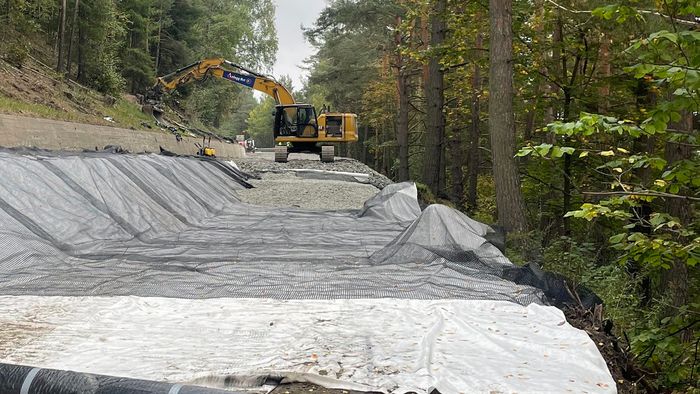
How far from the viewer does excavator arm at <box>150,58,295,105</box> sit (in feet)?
64.8

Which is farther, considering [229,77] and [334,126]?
[334,126]

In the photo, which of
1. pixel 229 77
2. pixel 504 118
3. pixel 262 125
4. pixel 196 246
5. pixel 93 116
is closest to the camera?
pixel 196 246

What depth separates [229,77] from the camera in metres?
19.7

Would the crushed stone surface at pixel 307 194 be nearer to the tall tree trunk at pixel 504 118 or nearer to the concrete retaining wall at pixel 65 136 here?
the tall tree trunk at pixel 504 118

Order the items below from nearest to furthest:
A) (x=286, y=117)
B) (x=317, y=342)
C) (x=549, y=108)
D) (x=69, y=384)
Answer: (x=69, y=384)
(x=317, y=342)
(x=549, y=108)
(x=286, y=117)

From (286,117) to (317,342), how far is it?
1739cm

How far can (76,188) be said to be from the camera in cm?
655

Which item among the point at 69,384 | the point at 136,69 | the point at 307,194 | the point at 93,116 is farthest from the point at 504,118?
the point at 136,69

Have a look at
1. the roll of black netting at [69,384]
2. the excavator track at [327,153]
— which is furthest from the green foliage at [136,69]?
the roll of black netting at [69,384]

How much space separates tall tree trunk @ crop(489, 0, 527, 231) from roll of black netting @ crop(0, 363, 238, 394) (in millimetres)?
5988

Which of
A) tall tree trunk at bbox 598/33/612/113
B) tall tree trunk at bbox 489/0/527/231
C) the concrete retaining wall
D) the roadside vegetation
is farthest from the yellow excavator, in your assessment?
tall tree trunk at bbox 489/0/527/231

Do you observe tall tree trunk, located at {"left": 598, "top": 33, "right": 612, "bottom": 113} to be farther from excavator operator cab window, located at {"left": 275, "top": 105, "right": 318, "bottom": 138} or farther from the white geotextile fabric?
excavator operator cab window, located at {"left": 275, "top": 105, "right": 318, "bottom": 138}

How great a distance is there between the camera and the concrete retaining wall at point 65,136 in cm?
960

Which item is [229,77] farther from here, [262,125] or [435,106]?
[262,125]
